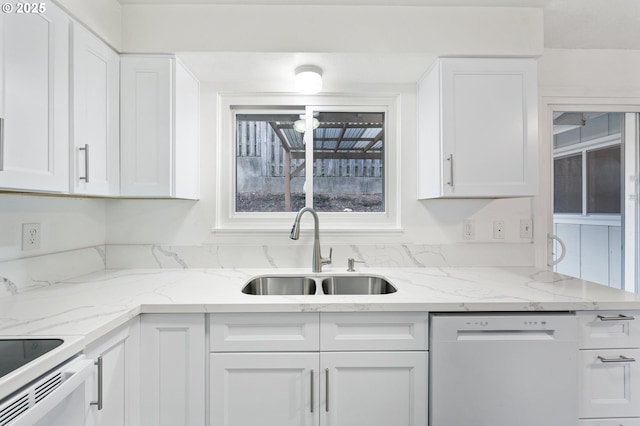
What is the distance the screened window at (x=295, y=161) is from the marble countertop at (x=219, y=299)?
0.57 meters

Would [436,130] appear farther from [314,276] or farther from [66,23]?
[66,23]

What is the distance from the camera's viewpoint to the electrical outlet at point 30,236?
4.30 ft

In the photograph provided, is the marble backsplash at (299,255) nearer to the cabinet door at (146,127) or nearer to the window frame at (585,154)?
the cabinet door at (146,127)

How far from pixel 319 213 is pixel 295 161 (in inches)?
15.0

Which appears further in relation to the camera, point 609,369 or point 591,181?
point 591,181

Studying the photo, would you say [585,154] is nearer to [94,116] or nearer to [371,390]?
[371,390]

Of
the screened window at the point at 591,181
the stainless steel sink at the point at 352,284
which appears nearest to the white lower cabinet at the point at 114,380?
the stainless steel sink at the point at 352,284

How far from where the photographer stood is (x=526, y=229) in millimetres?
1875

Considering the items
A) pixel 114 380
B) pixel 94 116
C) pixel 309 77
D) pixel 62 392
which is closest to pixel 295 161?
pixel 309 77

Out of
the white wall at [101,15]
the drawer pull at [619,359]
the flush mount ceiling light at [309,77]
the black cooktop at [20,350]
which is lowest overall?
the drawer pull at [619,359]

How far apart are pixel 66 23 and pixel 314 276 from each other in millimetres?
1578

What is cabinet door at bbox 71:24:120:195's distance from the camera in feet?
4.08

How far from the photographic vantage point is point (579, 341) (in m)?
1.22

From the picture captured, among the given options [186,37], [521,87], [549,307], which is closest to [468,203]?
[521,87]
